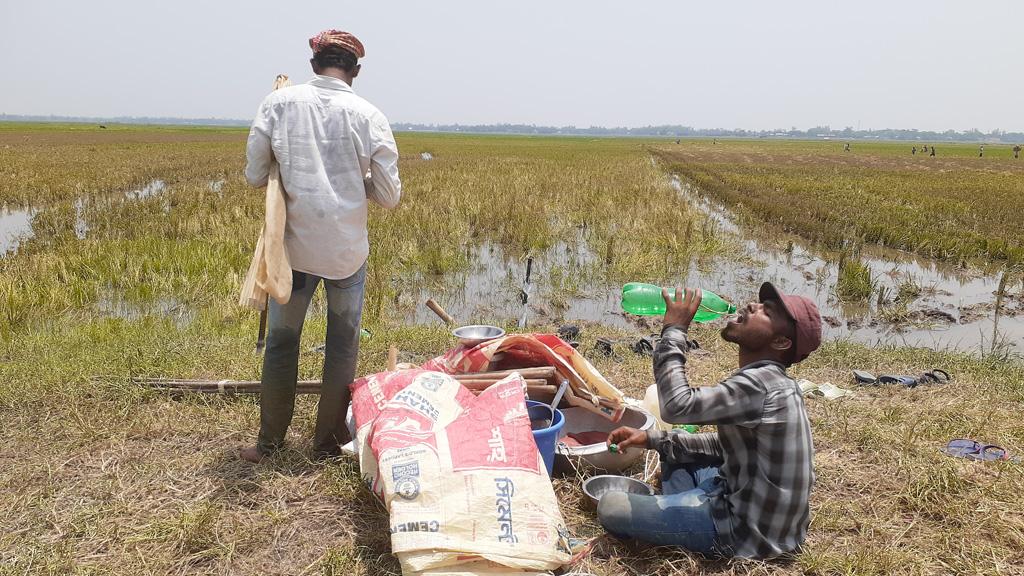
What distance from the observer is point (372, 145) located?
2584mm

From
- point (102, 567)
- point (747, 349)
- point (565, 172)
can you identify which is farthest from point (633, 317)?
point (565, 172)

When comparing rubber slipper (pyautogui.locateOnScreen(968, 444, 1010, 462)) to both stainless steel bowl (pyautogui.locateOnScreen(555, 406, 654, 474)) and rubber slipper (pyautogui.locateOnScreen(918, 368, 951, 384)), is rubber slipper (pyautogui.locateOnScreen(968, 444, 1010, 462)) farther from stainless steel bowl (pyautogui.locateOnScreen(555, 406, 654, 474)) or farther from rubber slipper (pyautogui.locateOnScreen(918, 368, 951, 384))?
stainless steel bowl (pyautogui.locateOnScreen(555, 406, 654, 474))

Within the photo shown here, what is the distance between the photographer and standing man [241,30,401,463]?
2.49m

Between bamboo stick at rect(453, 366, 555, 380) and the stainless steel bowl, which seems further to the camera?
bamboo stick at rect(453, 366, 555, 380)

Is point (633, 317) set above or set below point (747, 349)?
below

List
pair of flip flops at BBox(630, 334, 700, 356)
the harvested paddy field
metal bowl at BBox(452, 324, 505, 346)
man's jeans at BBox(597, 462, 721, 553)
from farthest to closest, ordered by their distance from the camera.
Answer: pair of flip flops at BBox(630, 334, 700, 356), metal bowl at BBox(452, 324, 505, 346), the harvested paddy field, man's jeans at BBox(597, 462, 721, 553)

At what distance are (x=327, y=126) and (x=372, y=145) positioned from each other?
0.18 m

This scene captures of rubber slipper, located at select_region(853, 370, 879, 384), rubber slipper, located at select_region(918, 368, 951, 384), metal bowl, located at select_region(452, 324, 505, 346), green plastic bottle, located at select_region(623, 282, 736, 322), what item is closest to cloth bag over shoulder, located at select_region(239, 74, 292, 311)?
metal bowl, located at select_region(452, 324, 505, 346)

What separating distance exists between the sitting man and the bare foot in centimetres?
159

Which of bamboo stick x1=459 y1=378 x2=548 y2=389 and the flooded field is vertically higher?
bamboo stick x1=459 y1=378 x2=548 y2=389

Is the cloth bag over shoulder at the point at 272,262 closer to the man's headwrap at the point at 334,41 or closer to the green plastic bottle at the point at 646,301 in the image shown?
the man's headwrap at the point at 334,41

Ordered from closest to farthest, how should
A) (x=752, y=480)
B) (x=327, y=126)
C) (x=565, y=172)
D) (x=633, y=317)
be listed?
1. (x=752, y=480)
2. (x=327, y=126)
3. (x=633, y=317)
4. (x=565, y=172)

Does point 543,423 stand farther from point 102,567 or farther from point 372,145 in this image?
point 102,567

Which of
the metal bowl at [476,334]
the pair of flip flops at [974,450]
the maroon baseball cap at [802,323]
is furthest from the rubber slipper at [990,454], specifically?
the metal bowl at [476,334]
